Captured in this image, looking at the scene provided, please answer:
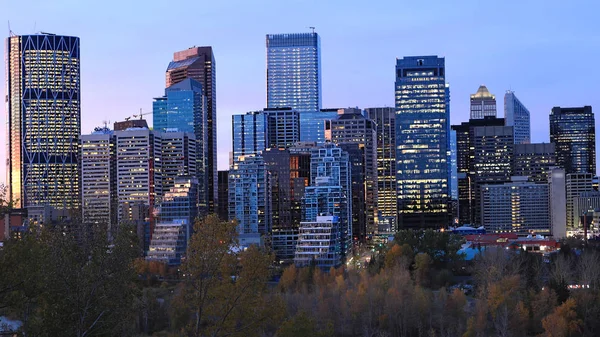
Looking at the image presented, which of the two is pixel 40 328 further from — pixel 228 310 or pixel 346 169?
pixel 346 169

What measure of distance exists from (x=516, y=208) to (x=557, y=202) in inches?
361

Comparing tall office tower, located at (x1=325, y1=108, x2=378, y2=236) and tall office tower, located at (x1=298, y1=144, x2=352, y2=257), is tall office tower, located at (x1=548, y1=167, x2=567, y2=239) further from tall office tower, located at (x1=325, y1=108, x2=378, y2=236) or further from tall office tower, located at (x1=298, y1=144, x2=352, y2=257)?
tall office tower, located at (x1=298, y1=144, x2=352, y2=257)

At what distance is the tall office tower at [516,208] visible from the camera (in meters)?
179

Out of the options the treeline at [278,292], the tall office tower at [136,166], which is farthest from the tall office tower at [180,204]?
the tall office tower at [136,166]

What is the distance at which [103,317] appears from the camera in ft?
57.4

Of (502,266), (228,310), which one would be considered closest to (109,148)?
(502,266)

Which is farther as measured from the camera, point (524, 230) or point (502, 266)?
point (524, 230)

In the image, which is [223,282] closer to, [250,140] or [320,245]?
[320,245]

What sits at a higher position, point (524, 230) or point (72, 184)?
point (72, 184)

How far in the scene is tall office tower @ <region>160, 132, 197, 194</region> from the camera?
559 ft

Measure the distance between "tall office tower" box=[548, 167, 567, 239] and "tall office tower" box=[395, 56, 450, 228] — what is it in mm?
35472

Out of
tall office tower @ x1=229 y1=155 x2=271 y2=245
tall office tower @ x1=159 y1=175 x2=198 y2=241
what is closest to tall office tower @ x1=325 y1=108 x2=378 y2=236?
tall office tower @ x1=229 y1=155 x2=271 y2=245

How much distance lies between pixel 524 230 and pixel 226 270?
166 m

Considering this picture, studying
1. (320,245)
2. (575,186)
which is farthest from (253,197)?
(575,186)
